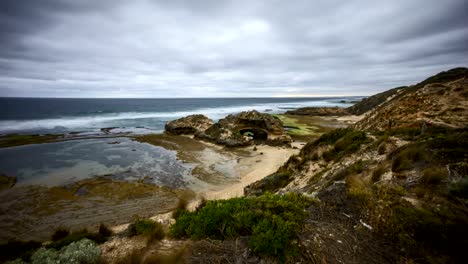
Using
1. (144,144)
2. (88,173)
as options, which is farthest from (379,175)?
(144,144)

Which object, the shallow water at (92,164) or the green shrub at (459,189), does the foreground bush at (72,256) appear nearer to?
the green shrub at (459,189)

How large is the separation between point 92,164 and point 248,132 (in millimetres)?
17981

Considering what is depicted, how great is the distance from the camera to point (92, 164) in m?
17.0

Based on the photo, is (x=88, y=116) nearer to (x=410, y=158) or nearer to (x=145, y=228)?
(x=145, y=228)

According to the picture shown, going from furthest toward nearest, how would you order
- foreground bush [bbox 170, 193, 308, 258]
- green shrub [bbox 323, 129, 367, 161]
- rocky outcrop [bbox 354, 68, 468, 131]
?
1. green shrub [bbox 323, 129, 367, 161]
2. rocky outcrop [bbox 354, 68, 468, 131]
3. foreground bush [bbox 170, 193, 308, 258]

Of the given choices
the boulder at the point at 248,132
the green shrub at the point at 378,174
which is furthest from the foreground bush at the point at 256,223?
the boulder at the point at 248,132

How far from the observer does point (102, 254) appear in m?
4.57

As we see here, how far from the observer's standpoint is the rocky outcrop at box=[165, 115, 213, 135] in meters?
30.6

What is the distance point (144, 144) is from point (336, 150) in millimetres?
22971

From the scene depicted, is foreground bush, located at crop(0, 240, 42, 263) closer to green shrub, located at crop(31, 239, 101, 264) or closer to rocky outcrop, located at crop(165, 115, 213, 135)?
green shrub, located at crop(31, 239, 101, 264)

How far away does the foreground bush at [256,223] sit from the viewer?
295 centimetres

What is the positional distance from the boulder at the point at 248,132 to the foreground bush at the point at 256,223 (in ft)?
60.7

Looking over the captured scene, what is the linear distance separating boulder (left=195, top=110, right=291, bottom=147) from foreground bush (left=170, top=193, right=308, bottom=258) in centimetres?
1850

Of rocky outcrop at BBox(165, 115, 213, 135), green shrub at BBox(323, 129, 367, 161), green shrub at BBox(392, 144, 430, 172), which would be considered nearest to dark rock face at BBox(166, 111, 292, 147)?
rocky outcrop at BBox(165, 115, 213, 135)
